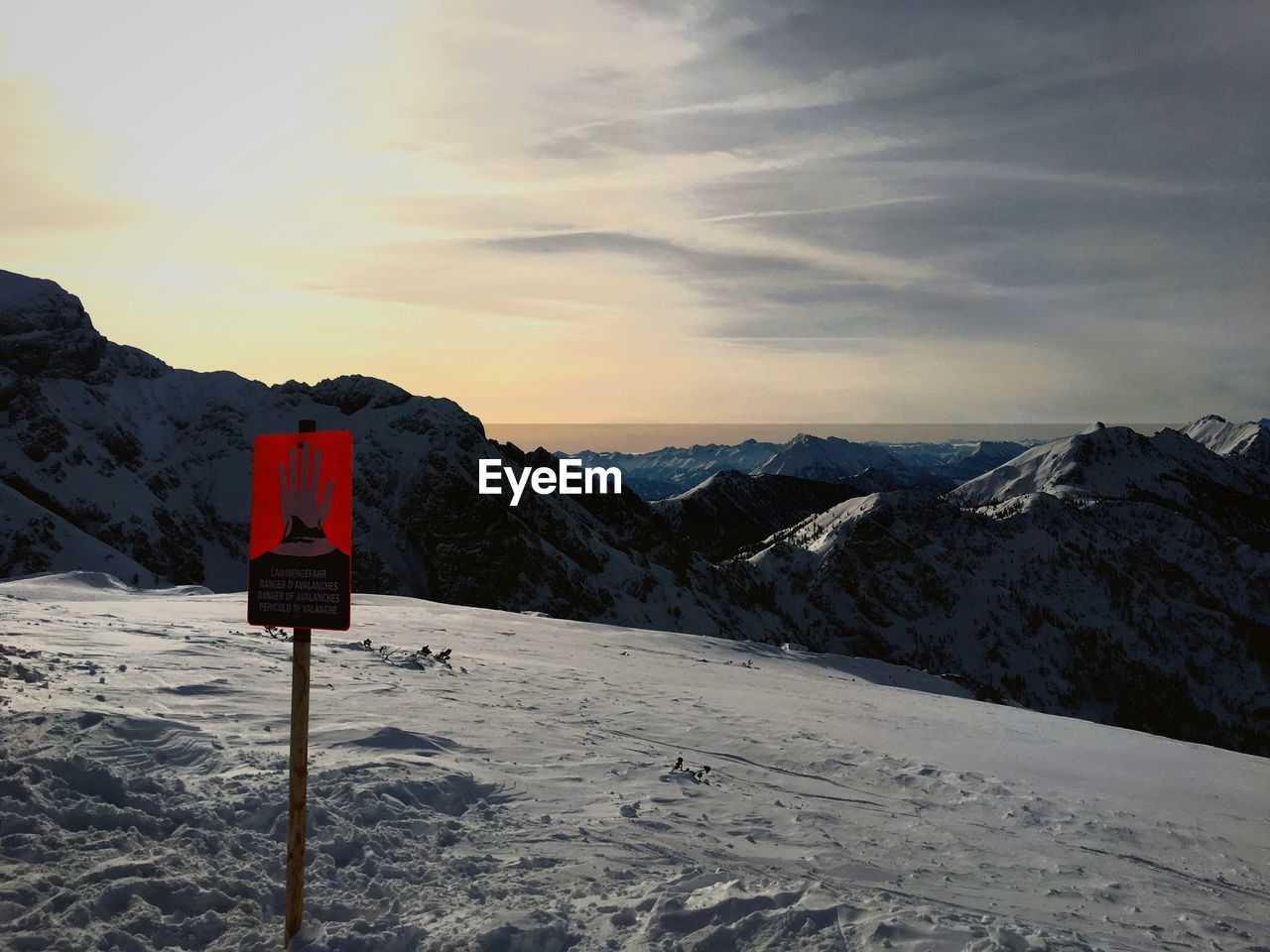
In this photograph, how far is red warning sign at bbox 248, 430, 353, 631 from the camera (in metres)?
5.55

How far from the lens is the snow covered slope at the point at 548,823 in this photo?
5.83 metres

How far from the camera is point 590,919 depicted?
5.90 metres

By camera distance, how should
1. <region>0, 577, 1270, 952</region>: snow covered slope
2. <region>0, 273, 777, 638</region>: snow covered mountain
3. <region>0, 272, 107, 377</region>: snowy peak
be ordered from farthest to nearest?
<region>0, 272, 107, 377</region>: snowy peak, <region>0, 273, 777, 638</region>: snow covered mountain, <region>0, 577, 1270, 952</region>: snow covered slope

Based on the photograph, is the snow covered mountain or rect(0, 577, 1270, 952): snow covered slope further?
the snow covered mountain

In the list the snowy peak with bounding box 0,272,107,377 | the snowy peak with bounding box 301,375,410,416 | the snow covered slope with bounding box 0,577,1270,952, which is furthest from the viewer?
the snowy peak with bounding box 301,375,410,416

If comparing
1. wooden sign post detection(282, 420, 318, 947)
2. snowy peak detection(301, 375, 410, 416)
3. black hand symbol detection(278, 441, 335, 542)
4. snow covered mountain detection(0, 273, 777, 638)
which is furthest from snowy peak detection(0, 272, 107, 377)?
wooden sign post detection(282, 420, 318, 947)

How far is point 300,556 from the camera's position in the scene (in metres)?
5.70

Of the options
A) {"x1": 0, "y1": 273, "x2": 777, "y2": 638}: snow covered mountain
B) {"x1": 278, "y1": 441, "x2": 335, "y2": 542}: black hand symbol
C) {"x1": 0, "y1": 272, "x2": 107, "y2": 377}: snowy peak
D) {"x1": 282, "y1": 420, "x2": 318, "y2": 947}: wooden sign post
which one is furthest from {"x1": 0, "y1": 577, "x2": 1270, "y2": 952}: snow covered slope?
{"x1": 0, "y1": 272, "x2": 107, "y2": 377}: snowy peak

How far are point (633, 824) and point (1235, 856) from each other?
7624 mm

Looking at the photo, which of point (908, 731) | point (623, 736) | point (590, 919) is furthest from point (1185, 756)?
point (590, 919)

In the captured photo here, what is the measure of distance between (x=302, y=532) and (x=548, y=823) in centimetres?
376

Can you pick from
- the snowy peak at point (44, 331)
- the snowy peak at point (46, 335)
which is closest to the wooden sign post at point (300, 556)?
the snowy peak at point (46, 335)

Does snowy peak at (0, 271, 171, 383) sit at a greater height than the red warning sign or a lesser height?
greater

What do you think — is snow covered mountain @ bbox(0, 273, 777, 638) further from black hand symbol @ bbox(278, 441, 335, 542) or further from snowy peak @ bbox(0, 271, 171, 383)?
black hand symbol @ bbox(278, 441, 335, 542)
